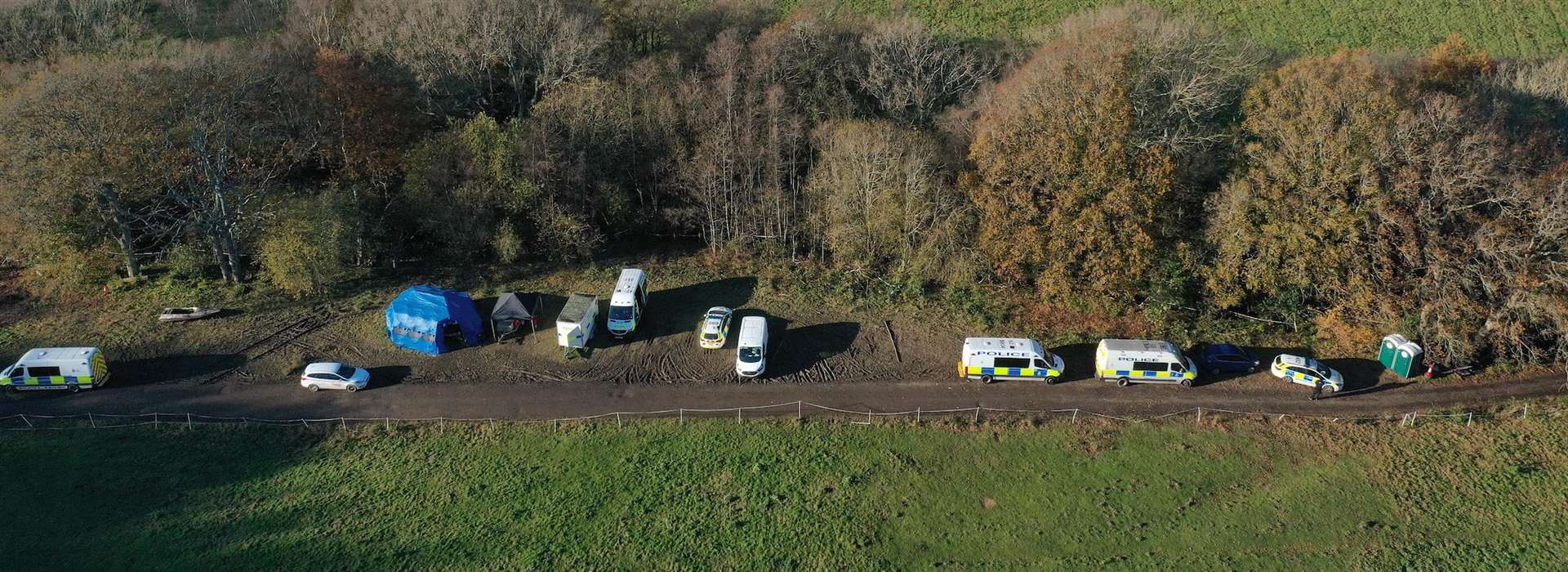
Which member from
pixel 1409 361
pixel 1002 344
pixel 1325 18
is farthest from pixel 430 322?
pixel 1325 18

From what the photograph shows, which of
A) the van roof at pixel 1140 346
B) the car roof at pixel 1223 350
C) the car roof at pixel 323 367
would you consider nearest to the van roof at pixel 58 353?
the car roof at pixel 323 367

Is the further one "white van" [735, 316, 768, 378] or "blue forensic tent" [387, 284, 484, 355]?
"blue forensic tent" [387, 284, 484, 355]

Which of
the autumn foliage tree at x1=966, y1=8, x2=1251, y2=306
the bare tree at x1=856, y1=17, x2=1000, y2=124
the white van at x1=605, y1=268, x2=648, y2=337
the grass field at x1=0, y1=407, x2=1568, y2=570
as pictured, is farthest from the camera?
the bare tree at x1=856, y1=17, x2=1000, y2=124

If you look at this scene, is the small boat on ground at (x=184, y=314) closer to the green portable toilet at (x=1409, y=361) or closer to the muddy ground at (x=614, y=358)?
the muddy ground at (x=614, y=358)

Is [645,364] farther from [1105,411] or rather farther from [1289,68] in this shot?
[1289,68]

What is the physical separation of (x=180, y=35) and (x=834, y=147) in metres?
43.3

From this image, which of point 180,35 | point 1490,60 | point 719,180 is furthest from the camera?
point 180,35

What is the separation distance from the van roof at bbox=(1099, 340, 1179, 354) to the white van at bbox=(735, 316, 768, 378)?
535 inches

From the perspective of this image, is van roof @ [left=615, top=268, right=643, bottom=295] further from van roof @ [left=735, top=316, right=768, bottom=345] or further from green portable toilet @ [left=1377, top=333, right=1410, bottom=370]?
green portable toilet @ [left=1377, top=333, right=1410, bottom=370]

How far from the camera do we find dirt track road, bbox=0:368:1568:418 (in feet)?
108

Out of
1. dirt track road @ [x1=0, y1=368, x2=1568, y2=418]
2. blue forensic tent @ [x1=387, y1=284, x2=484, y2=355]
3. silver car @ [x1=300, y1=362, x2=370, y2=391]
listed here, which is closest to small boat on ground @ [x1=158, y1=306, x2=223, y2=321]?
dirt track road @ [x1=0, y1=368, x2=1568, y2=418]

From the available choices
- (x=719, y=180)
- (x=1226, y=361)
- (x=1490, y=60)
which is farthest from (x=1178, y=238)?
(x=1490, y=60)

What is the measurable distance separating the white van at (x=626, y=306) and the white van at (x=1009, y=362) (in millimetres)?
14002

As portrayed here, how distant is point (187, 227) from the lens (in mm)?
40438
